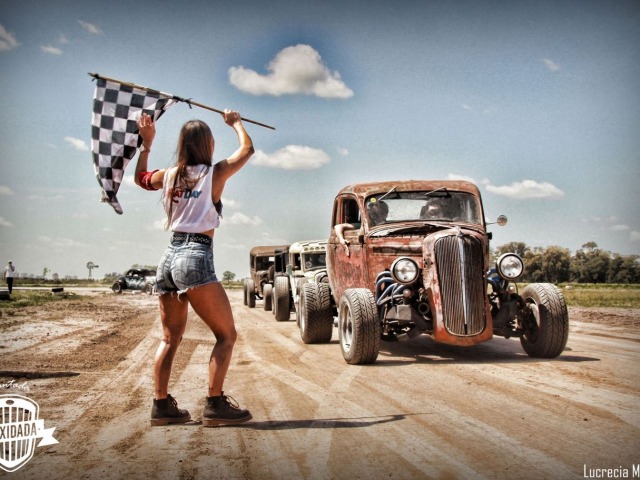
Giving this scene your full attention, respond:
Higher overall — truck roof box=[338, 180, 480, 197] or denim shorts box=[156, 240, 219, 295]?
truck roof box=[338, 180, 480, 197]

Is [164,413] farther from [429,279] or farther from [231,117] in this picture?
[429,279]

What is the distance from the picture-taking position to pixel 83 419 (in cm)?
426

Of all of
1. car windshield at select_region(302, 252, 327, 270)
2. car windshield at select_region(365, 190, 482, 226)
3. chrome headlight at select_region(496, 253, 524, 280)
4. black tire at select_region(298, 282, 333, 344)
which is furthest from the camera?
car windshield at select_region(302, 252, 327, 270)

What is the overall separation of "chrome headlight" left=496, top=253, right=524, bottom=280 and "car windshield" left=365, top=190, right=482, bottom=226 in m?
1.11

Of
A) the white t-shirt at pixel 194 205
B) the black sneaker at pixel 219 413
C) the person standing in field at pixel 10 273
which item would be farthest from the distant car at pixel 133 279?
the white t-shirt at pixel 194 205

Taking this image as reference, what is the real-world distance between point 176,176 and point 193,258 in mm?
574

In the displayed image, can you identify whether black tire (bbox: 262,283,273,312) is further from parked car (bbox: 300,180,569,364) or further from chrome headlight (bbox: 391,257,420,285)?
chrome headlight (bbox: 391,257,420,285)

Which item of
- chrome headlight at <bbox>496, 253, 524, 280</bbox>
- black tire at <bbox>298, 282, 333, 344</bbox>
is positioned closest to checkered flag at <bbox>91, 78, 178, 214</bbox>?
chrome headlight at <bbox>496, 253, 524, 280</bbox>

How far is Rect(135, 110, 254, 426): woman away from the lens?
3.82 meters

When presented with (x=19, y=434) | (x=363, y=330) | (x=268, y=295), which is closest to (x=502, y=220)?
(x=363, y=330)

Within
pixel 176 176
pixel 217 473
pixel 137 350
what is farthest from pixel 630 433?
pixel 137 350

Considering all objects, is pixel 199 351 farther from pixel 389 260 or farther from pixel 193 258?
pixel 193 258

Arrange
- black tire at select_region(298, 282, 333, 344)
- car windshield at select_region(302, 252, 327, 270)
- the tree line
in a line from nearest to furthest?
black tire at select_region(298, 282, 333, 344) < car windshield at select_region(302, 252, 327, 270) < the tree line

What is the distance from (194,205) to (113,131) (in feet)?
4.69
